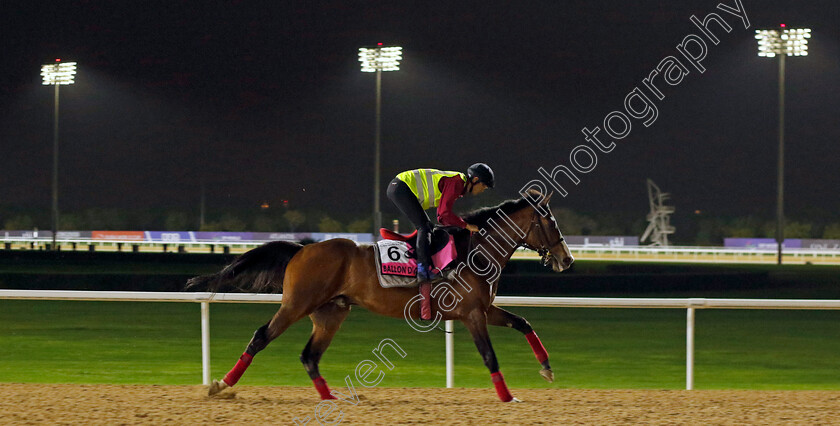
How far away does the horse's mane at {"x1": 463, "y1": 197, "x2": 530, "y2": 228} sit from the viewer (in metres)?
4.62

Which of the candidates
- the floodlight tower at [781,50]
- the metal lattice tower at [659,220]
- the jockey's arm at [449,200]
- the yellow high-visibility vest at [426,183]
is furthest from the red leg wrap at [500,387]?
the metal lattice tower at [659,220]

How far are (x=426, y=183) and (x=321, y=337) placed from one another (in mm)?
932

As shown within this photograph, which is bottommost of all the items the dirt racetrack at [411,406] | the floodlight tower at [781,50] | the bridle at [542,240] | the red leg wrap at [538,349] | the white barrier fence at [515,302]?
the dirt racetrack at [411,406]

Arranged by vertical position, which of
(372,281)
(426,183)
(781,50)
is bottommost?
(372,281)

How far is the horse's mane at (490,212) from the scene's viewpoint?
4.62 m

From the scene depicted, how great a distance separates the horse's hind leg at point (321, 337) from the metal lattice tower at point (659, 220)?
39435mm

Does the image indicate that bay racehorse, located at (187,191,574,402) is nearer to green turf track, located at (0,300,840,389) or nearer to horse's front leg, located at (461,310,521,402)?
horse's front leg, located at (461,310,521,402)

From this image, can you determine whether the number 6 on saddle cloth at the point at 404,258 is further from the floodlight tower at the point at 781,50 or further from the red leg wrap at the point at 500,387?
the floodlight tower at the point at 781,50

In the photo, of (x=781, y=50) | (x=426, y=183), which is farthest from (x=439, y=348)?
(x=781, y=50)

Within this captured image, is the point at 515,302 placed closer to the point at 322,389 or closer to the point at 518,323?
the point at 518,323

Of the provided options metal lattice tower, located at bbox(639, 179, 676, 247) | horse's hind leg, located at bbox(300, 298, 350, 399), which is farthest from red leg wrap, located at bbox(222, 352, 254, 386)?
metal lattice tower, located at bbox(639, 179, 676, 247)

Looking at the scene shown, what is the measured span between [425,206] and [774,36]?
20.7 metres

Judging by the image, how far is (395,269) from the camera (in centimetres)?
446

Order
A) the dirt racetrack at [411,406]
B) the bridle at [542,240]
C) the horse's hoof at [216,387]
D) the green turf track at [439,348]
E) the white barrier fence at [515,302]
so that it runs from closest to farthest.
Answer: the dirt racetrack at [411,406] → the horse's hoof at [216,387] → the bridle at [542,240] → the white barrier fence at [515,302] → the green turf track at [439,348]
